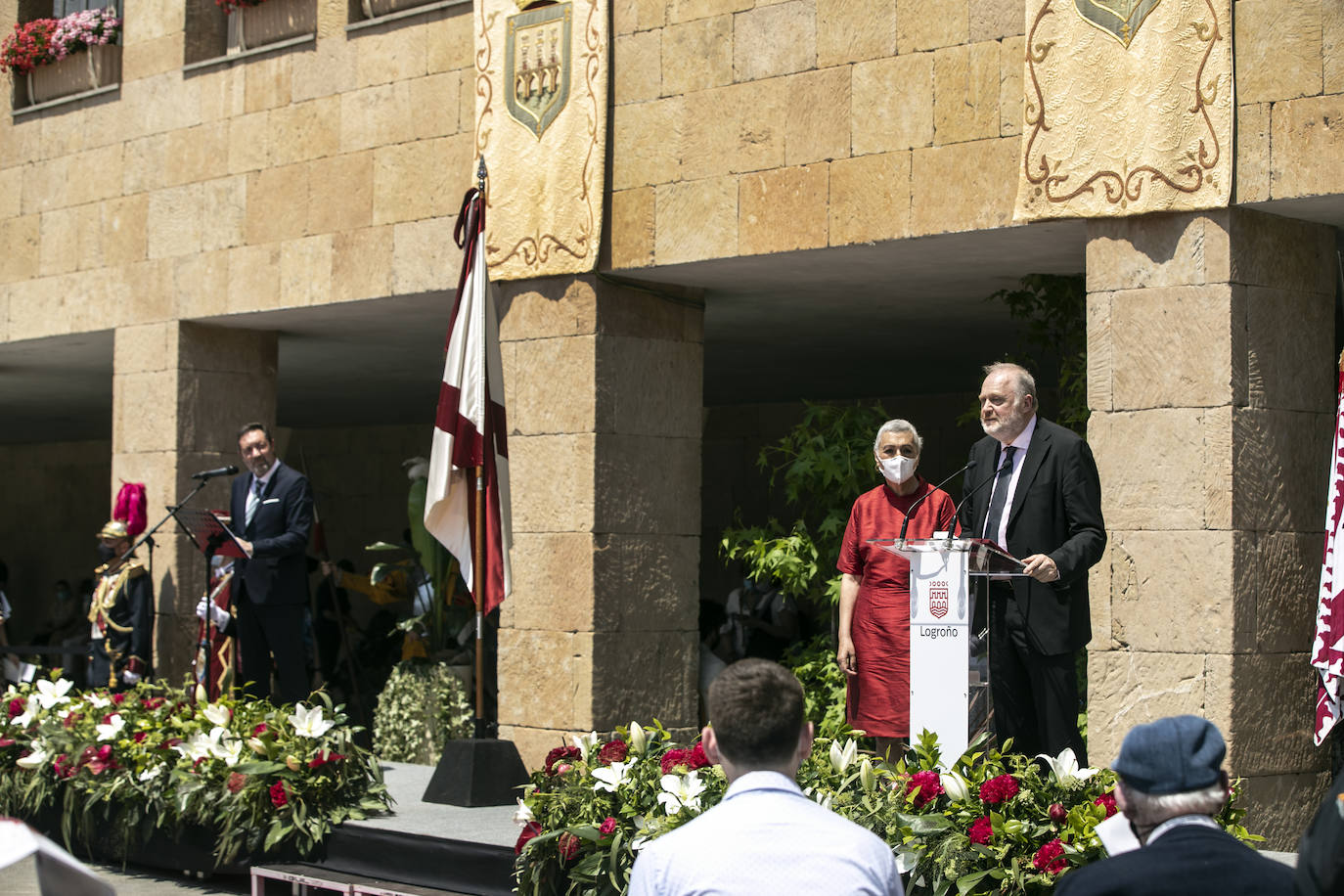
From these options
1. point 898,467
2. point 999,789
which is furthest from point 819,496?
point 999,789

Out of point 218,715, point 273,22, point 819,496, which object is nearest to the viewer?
point 218,715

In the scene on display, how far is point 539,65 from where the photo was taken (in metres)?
7.88

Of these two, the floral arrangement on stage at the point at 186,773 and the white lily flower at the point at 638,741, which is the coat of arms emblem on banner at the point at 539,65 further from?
the white lily flower at the point at 638,741

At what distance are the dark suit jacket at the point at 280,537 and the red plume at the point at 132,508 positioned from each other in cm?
179

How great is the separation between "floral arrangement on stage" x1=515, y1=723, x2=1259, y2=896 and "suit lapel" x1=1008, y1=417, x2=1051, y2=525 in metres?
0.73

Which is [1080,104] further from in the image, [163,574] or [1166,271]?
[163,574]

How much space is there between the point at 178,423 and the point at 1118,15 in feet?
19.1

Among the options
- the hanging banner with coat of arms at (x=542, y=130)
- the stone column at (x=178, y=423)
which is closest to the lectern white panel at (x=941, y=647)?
the hanging banner with coat of arms at (x=542, y=130)

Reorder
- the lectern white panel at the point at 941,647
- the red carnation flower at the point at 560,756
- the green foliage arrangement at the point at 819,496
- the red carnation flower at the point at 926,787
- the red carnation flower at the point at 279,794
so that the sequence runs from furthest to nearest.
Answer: the green foliage arrangement at the point at 819,496
the red carnation flower at the point at 279,794
the red carnation flower at the point at 560,756
the lectern white panel at the point at 941,647
the red carnation flower at the point at 926,787

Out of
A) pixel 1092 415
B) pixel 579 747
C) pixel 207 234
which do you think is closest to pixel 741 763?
pixel 579 747

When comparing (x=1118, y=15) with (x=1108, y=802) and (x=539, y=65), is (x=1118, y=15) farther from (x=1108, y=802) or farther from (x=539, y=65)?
(x=1108, y=802)

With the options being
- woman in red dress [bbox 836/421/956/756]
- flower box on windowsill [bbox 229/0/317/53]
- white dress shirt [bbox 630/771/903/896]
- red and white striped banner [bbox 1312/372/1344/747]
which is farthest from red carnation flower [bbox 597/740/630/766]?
flower box on windowsill [bbox 229/0/317/53]

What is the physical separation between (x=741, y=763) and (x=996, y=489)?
2736mm

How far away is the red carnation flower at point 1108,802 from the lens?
438 centimetres
